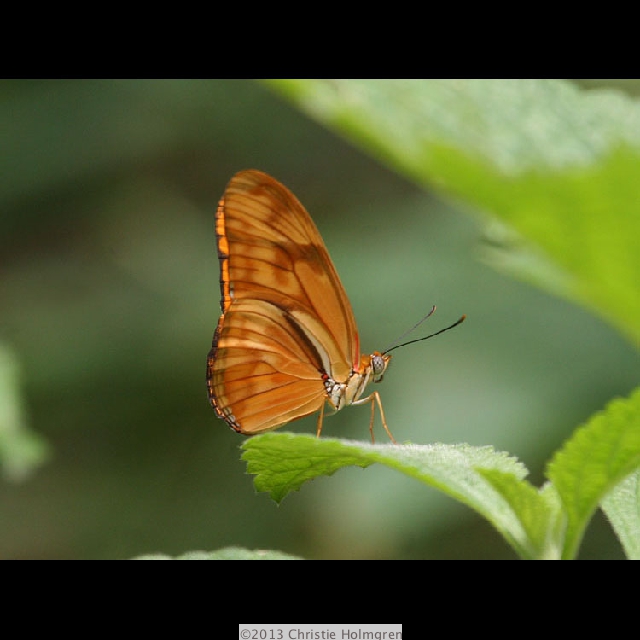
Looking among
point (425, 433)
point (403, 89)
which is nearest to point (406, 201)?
point (425, 433)

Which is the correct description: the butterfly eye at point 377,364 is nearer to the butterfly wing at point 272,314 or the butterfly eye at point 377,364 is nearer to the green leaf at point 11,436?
the butterfly wing at point 272,314

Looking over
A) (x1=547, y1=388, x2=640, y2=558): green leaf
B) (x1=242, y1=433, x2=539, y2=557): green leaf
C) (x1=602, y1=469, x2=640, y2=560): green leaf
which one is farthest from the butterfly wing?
(x1=547, y1=388, x2=640, y2=558): green leaf

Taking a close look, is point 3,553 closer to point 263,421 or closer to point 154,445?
point 154,445

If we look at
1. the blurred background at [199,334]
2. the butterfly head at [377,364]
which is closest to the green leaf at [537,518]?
the butterfly head at [377,364]

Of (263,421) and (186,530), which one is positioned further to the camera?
(186,530)

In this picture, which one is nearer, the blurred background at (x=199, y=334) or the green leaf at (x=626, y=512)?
the green leaf at (x=626, y=512)

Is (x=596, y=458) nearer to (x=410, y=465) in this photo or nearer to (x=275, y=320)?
(x=410, y=465)

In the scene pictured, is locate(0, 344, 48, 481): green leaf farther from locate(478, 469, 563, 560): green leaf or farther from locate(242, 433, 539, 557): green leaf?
locate(478, 469, 563, 560): green leaf
